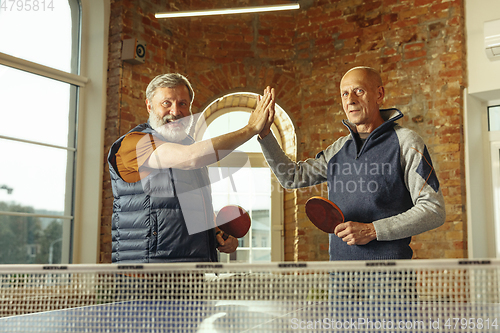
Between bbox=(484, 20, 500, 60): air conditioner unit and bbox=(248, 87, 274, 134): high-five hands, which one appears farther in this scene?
bbox=(484, 20, 500, 60): air conditioner unit

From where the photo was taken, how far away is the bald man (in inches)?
67.2

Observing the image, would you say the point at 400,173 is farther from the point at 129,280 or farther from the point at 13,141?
the point at 13,141

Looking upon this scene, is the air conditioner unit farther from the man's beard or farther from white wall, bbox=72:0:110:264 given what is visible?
white wall, bbox=72:0:110:264

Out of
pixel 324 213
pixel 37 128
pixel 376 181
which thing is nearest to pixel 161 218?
pixel 324 213

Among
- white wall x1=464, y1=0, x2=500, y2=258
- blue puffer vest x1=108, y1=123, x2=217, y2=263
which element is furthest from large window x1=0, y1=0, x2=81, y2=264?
white wall x1=464, y1=0, x2=500, y2=258

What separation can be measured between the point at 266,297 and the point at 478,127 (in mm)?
4124

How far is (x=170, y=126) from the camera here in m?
2.05

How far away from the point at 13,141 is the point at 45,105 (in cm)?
47

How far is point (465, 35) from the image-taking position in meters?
4.63

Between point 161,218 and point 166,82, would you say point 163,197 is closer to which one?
point 161,218

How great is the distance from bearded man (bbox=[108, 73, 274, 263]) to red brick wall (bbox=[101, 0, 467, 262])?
2773 mm

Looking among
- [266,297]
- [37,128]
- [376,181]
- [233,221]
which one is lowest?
[266,297]

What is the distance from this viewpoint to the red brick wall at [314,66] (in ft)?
15.0

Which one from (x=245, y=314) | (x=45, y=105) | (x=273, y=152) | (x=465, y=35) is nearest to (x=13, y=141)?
(x=45, y=105)
